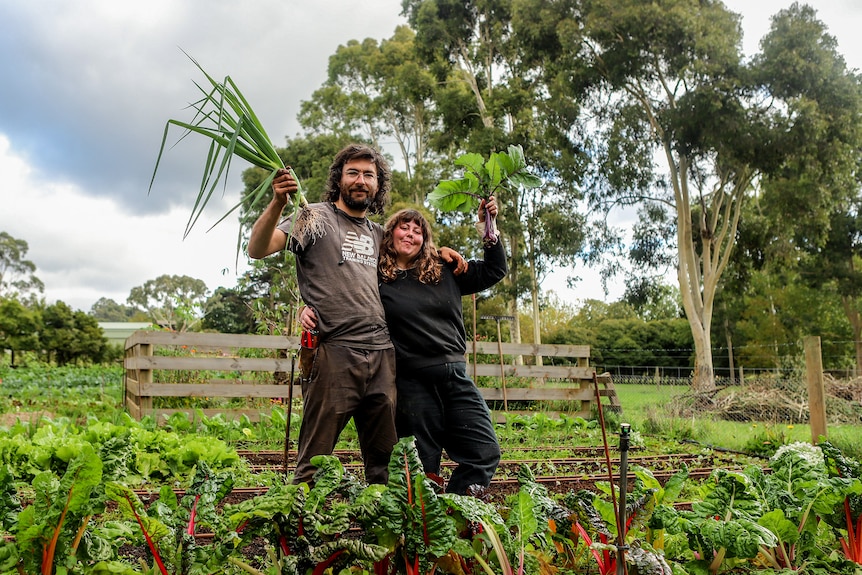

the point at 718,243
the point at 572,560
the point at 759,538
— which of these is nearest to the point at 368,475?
the point at 572,560

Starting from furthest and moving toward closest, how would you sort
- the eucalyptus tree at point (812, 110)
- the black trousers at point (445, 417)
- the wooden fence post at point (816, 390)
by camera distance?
the eucalyptus tree at point (812, 110) < the wooden fence post at point (816, 390) < the black trousers at point (445, 417)

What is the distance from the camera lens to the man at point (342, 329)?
2.65 m

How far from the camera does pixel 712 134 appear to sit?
15414 millimetres

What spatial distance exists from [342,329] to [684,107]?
15.3m

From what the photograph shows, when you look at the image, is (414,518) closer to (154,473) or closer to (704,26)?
(154,473)

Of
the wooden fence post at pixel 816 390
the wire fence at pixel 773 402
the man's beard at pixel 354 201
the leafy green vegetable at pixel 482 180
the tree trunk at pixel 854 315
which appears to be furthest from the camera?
the tree trunk at pixel 854 315

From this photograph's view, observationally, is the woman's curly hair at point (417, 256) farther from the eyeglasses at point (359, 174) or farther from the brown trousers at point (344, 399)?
the brown trousers at point (344, 399)

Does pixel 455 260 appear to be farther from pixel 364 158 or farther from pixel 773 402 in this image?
pixel 773 402

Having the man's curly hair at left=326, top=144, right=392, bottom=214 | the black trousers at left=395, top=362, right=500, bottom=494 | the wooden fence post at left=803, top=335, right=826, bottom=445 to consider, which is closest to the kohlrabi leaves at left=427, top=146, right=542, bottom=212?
the man's curly hair at left=326, top=144, right=392, bottom=214

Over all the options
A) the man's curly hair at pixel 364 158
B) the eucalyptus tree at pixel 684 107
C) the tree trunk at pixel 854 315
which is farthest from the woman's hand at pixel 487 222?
the tree trunk at pixel 854 315

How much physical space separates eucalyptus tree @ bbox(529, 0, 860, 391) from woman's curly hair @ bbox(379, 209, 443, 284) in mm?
12238

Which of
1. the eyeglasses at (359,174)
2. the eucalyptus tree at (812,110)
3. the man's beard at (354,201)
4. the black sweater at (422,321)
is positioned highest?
the eucalyptus tree at (812,110)

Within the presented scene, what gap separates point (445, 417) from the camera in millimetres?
2863

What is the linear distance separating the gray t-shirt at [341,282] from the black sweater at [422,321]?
73 mm
